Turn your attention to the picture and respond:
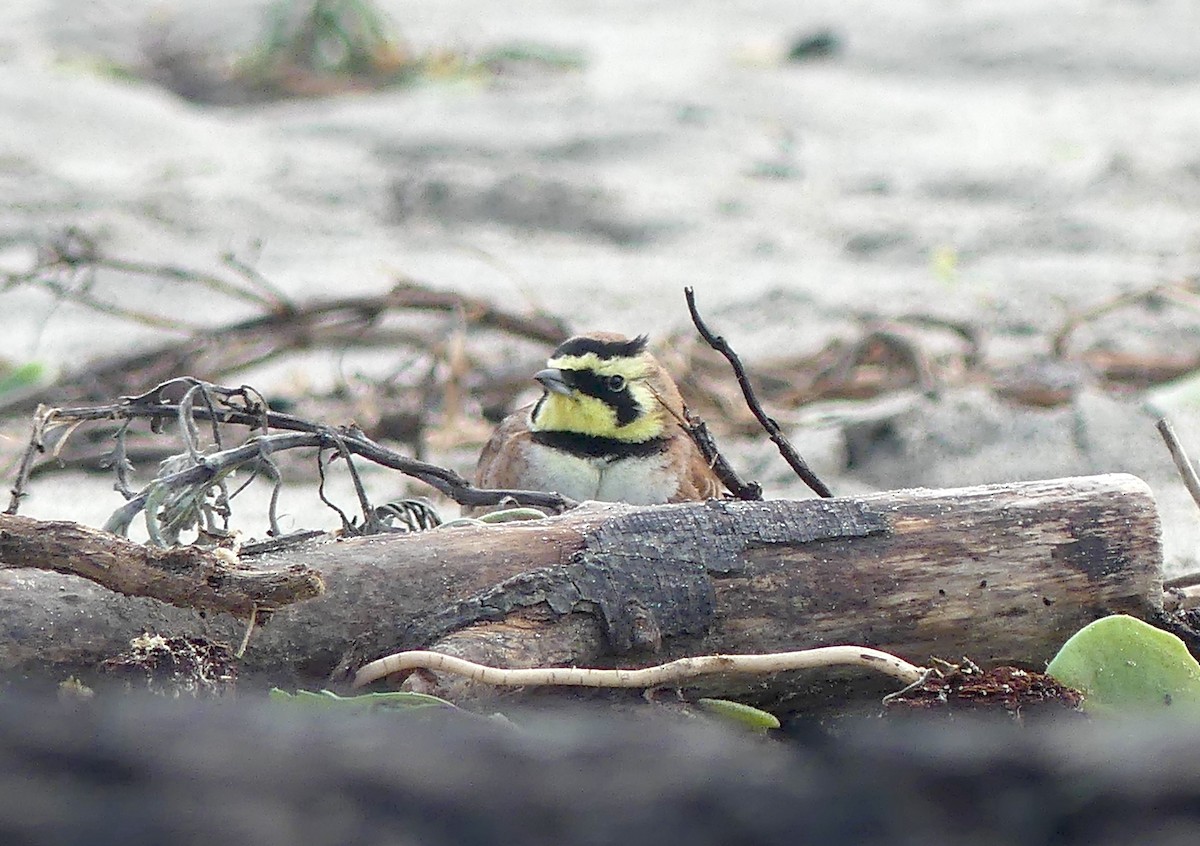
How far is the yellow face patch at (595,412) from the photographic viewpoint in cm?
434

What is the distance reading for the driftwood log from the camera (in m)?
2.47

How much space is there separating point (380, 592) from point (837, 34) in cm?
1027

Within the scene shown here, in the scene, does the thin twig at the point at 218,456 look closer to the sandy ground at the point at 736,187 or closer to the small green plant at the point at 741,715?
the small green plant at the point at 741,715

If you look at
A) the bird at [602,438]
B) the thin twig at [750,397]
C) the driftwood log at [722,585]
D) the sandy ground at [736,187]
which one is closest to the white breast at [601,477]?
the bird at [602,438]

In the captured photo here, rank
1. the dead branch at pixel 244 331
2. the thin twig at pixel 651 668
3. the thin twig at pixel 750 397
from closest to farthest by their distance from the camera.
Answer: the thin twig at pixel 651 668, the thin twig at pixel 750 397, the dead branch at pixel 244 331

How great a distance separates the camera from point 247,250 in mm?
7977

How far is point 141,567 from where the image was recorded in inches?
89.4

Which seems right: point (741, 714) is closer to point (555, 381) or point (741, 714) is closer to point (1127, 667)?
point (1127, 667)

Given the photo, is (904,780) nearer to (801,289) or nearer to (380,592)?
(380,592)

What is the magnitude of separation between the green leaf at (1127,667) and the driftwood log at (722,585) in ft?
0.48

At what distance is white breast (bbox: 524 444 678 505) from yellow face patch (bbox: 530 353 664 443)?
0.12 m

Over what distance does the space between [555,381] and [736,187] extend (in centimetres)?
509

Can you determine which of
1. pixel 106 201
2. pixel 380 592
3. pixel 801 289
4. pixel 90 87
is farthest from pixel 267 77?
pixel 380 592

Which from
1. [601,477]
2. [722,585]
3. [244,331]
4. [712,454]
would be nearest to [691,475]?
[601,477]
